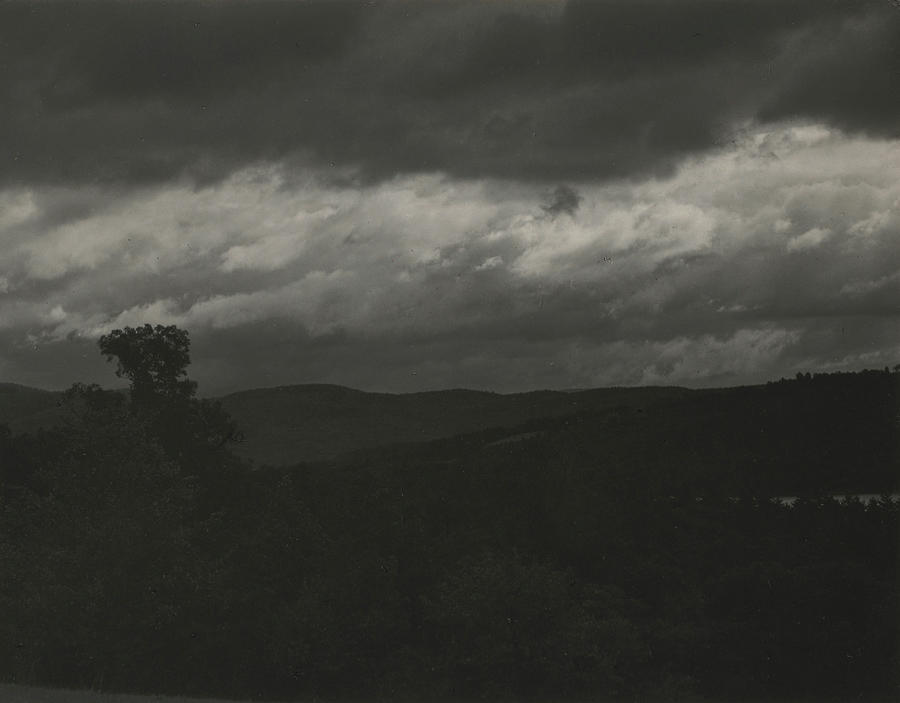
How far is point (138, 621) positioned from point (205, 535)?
56.7ft

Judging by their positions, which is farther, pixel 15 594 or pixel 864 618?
pixel 864 618

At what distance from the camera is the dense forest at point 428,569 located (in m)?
54.5

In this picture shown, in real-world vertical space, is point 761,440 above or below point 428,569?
above

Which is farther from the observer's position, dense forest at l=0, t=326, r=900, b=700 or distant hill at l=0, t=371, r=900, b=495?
distant hill at l=0, t=371, r=900, b=495

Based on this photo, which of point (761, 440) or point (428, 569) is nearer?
point (428, 569)

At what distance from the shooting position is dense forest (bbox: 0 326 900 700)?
54531mm

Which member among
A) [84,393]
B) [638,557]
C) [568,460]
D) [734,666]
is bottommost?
[734,666]

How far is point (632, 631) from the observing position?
60531 millimetres

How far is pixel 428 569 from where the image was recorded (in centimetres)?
6750

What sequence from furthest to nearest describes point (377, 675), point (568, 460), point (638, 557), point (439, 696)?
point (568, 460), point (638, 557), point (377, 675), point (439, 696)

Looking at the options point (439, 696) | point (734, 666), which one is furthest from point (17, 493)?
point (734, 666)

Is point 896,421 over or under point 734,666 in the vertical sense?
over

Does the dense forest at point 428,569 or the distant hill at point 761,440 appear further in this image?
the distant hill at point 761,440

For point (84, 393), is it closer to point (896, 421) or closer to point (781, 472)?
point (781, 472)
